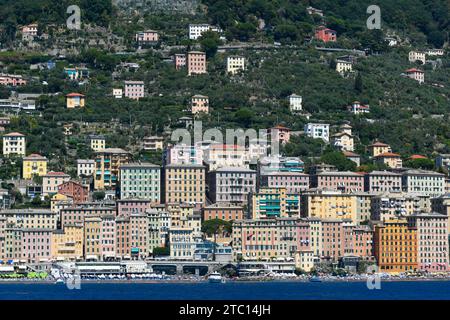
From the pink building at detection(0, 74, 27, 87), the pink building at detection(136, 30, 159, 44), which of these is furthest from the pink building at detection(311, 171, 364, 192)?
the pink building at detection(136, 30, 159, 44)

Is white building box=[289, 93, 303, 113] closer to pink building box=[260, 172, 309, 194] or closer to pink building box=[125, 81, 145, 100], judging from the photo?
pink building box=[125, 81, 145, 100]

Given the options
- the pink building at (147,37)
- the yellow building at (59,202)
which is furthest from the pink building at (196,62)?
the yellow building at (59,202)

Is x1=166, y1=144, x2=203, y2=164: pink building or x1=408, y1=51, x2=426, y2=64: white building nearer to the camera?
x1=166, y1=144, x2=203, y2=164: pink building

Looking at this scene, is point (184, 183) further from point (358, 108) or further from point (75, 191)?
point (358, 108)

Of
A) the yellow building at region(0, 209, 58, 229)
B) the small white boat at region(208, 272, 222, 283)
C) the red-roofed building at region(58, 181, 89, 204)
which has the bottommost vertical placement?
the small white boat at region(208, 272, 222, 283)

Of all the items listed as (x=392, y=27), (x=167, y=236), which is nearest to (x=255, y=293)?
(x=167, y=236)

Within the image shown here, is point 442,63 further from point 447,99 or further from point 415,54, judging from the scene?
point 447,99

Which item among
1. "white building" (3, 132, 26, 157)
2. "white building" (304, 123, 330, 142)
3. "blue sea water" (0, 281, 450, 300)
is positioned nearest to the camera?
"blue sea water" (0, 281, 450, 300)
